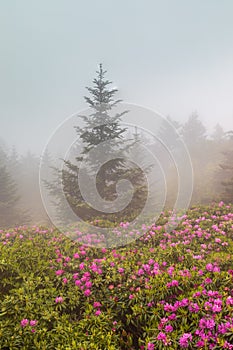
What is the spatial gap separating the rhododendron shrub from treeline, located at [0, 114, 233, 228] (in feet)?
24.3

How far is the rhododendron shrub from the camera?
3.59m

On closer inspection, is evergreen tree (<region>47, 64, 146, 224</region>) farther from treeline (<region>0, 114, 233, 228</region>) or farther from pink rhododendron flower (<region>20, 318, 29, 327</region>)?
A: pink rhododendron flower (<region>20, 318, 29, 327</region>)

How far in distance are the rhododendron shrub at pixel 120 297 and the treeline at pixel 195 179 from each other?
24.3ft

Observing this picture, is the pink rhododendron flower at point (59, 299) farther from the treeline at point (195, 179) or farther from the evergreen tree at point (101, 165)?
the treeline at point (195, 179)

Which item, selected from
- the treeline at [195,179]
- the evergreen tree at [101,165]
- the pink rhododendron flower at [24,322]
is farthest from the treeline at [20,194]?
the pink rhododendron flower at [24,322]

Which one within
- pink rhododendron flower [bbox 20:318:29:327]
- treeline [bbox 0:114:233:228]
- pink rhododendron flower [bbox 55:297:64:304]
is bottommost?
pink rhododendron flower [bbox 20:318:29:327]

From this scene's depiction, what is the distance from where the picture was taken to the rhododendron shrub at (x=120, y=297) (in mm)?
3588

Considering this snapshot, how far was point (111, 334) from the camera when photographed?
3.71m

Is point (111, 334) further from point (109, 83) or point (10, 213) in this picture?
point (10, 213)

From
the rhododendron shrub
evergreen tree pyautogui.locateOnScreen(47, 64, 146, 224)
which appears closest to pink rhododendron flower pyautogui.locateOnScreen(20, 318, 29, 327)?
the rhododendron shrub

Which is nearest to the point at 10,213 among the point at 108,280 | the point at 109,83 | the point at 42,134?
the point at 109,83

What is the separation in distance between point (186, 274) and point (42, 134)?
538 ft

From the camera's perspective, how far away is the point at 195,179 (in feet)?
81.4

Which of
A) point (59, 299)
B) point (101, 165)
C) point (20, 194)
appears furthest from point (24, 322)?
point (20, 194)
